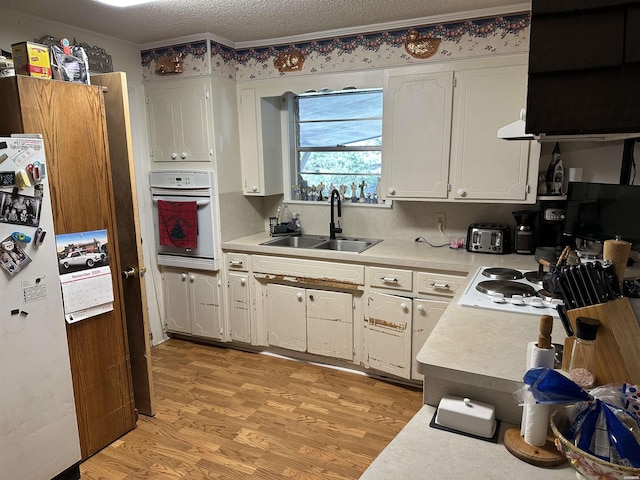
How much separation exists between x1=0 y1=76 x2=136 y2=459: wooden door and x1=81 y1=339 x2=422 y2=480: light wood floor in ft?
0.75

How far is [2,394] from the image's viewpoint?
1822 mm

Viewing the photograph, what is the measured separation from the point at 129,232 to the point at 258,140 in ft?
4.64

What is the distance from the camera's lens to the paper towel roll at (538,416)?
993mm

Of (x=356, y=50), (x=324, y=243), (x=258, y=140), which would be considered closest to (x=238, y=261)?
(x=324, y=243)

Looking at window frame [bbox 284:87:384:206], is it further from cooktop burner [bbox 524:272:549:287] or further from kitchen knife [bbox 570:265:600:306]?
kitchen knife [bbox 570:265:600:306]

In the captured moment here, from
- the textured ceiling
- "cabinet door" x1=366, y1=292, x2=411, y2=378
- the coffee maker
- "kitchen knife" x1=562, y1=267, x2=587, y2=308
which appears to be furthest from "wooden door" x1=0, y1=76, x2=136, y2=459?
the coffee maker

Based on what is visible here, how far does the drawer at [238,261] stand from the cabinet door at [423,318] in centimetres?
133

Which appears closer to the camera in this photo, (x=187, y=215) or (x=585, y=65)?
(x=585, y=65)

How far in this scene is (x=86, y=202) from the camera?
2.17m

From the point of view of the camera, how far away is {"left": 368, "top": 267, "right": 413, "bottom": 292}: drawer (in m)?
2.84

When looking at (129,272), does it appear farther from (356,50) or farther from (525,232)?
(525,232)

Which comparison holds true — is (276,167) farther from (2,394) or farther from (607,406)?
(607,406)

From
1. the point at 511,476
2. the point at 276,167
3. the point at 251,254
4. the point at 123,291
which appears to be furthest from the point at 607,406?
the point at 276,167

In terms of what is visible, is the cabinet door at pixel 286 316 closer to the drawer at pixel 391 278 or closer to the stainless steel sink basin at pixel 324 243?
the stainless steel sink basin at pixel 324 243
